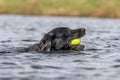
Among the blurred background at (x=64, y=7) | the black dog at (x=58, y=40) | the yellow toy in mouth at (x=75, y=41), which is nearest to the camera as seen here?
the black dog at (x=58, y=40)

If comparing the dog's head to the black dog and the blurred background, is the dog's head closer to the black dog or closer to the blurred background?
the black dog

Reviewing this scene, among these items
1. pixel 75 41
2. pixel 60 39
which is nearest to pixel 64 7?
pixel 75 41

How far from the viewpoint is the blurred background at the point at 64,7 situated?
164 ft

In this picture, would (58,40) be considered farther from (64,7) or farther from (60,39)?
(64,7)

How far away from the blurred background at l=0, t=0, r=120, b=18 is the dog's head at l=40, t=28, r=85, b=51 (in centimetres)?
3415

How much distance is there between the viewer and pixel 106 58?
13.4 meters

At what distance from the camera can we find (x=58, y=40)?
47.2ft

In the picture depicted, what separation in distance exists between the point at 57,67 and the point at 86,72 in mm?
1035

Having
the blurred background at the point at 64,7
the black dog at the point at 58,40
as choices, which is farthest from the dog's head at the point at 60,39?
the blurred background at the point at 64,7

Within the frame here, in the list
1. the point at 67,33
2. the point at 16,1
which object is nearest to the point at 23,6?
the point at 16,1

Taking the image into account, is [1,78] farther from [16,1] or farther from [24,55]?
[16,1]

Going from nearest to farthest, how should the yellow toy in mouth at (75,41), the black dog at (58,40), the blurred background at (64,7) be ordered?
1. the black dog at (58,40)
2. the yellow toy in mouth at (75,41)
3. the blurred background at (64,7)

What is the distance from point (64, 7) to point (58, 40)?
37.5 metres

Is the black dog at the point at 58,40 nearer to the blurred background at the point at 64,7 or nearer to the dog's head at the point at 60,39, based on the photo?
the dog's head at the point at 60,39
